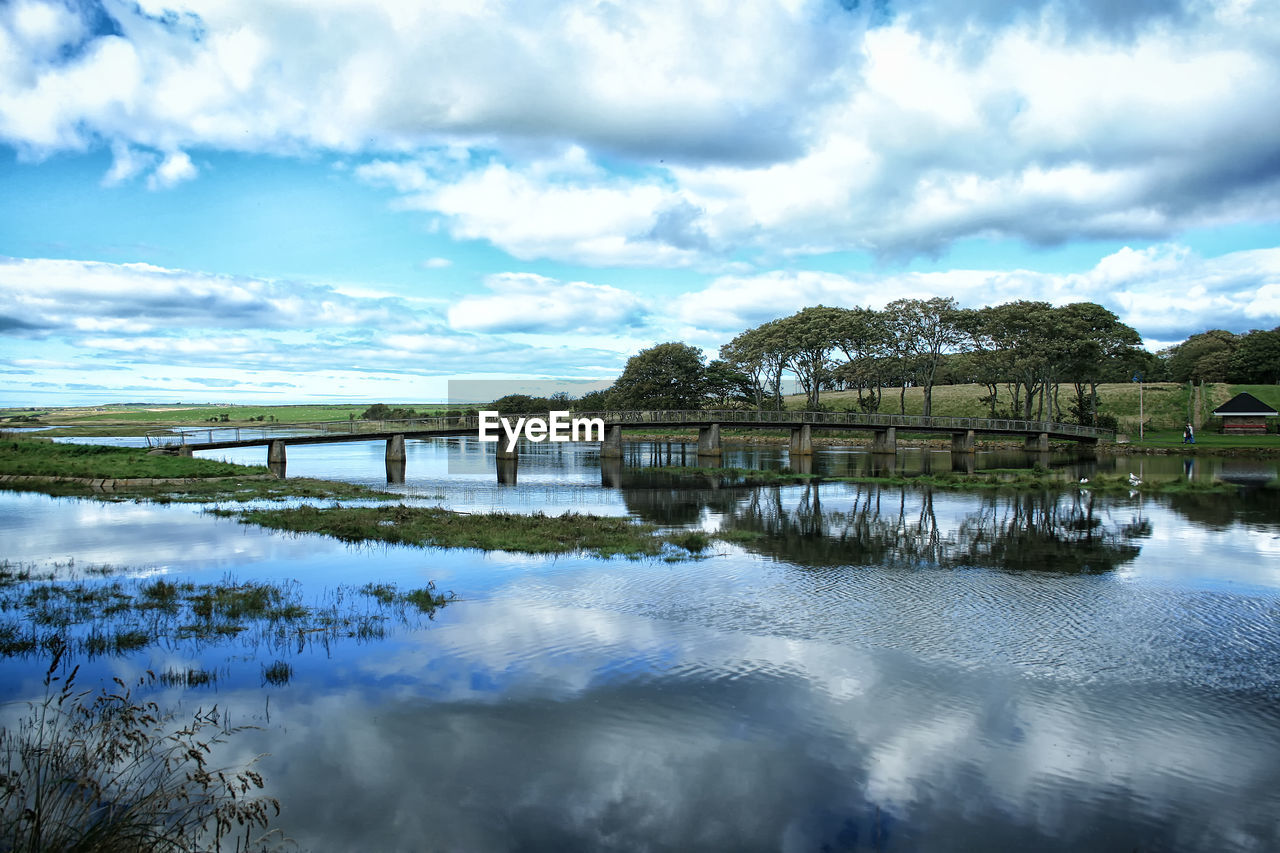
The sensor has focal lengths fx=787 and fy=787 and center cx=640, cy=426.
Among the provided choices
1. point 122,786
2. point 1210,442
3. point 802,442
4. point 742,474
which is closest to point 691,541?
point 122,786

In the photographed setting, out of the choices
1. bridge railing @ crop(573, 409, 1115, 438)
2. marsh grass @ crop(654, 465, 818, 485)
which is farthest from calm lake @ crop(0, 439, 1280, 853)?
bridge railing @ crop(573, 409, 1115, 438)

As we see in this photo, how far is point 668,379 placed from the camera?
4938 inches

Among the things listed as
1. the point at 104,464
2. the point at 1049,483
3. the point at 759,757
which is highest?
the point at 104,464

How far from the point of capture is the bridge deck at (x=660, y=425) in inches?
2763

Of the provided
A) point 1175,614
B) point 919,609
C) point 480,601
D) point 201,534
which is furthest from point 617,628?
point 201,534

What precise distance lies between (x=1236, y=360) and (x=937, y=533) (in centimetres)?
13713

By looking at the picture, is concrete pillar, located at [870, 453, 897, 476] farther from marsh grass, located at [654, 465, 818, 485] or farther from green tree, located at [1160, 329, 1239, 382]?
green tree, located at [1160, 329, 1239, 382]

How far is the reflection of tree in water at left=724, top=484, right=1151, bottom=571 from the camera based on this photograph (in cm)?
2633

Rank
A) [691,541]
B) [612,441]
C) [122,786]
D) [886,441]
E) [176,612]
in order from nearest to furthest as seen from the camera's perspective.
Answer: [122,786], [176,612], [691,541], [612,441], [886,441]

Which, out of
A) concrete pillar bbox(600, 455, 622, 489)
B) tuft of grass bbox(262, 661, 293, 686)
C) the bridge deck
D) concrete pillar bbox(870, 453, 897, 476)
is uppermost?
the bridge deck

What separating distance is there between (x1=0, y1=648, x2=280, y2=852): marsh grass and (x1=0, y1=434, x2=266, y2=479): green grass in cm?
4013

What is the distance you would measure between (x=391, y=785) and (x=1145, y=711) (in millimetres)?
11824

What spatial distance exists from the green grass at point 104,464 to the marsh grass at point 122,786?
40131 millimetres

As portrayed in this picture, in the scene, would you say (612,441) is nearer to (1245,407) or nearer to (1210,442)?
(1210,442)
